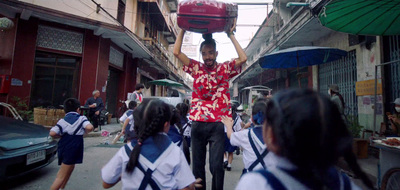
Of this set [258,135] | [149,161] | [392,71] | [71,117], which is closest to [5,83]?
[71,117]

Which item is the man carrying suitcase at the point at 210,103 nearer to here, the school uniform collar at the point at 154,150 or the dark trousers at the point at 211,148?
the dark trousers at the point at 211,148

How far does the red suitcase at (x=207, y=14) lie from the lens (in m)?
2.27

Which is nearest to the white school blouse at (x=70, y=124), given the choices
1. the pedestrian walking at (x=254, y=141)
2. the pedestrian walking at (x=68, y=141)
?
the pedestrian walking at (x=68, y=141)

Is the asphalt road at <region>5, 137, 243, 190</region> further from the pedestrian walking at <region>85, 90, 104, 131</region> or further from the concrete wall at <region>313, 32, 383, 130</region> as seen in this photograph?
the concrete wall at <region>313, 32, 383, 130</region>

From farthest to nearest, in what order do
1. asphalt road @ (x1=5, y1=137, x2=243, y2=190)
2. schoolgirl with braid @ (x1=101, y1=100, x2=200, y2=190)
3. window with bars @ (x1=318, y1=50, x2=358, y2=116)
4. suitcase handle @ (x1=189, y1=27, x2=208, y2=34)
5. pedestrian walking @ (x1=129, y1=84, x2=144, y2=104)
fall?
pedestrian walking @ (x1=129, y1=84, x2=144, y2=104), window with bars @ (x1=318, y1=50, x2=358, y2=116), asphalt road @ (x1=5, y1=137, x2=243, y2=190), suitcase handle @ (x1=189, y1=27, x2=208, y2=34), schoolgirl with braid @ (x1=101, y1=100, x2=200, y2=190)

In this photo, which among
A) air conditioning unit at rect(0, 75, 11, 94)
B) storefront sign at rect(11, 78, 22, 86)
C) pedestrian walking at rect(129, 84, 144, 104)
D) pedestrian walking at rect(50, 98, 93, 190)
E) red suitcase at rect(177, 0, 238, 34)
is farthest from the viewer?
storefront sign at rect(11, 78, 22, 86)

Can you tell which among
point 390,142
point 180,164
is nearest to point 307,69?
point 390,142

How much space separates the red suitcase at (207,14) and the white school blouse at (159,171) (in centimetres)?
141

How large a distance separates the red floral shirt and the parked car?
8.57 ft

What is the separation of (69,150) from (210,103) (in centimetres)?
197

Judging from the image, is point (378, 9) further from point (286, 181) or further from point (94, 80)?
point (94, 80)

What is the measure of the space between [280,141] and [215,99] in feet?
5.12

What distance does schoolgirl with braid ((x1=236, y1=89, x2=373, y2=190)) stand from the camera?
2.48ft

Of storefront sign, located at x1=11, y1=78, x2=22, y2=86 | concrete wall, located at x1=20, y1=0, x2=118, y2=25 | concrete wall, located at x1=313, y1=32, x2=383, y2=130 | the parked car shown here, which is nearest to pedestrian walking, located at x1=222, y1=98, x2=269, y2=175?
the parked car
